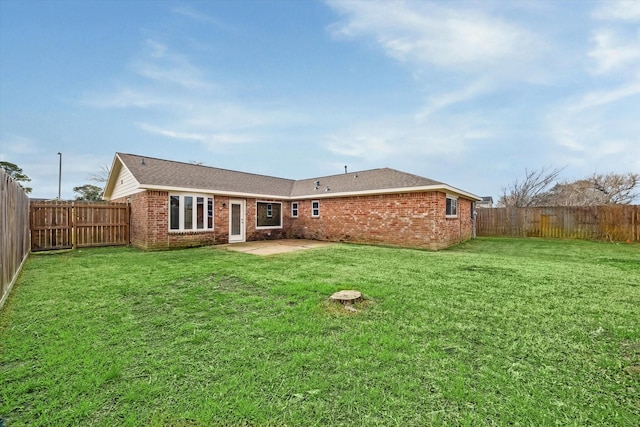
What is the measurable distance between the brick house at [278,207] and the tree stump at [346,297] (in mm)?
7524

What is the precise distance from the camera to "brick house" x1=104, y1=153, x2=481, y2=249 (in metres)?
10.6

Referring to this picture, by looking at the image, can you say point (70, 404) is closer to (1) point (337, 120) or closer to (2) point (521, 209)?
(1) point (337, 120)

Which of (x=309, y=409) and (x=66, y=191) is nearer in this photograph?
(x=309, y=409)

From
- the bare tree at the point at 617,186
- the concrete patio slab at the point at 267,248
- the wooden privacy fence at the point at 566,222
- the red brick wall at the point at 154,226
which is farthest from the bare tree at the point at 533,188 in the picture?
the red brick wall at the point at 154,226

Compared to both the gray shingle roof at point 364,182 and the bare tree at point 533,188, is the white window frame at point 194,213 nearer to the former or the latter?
the gray shingle roof at point 364,182

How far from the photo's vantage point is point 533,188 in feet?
71.1

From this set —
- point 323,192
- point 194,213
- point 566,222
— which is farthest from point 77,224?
point 566,222

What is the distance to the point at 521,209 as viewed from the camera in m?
15.4

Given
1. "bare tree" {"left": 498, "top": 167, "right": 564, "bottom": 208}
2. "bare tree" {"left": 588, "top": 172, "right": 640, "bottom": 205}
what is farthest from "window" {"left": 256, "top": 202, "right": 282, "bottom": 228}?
"bare tree" {"left": 588, "top": 172, "right": 640, "bottom": 205}

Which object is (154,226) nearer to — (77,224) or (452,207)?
→ (77,224)

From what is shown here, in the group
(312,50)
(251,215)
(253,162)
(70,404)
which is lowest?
(70,404)

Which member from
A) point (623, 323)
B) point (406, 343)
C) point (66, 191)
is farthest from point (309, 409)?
point (66, 191)

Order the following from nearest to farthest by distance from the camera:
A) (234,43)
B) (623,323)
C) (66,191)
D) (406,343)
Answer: (406,343) → (623,323) → (234,43) → (66,191)

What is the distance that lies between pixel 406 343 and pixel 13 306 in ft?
18.0
